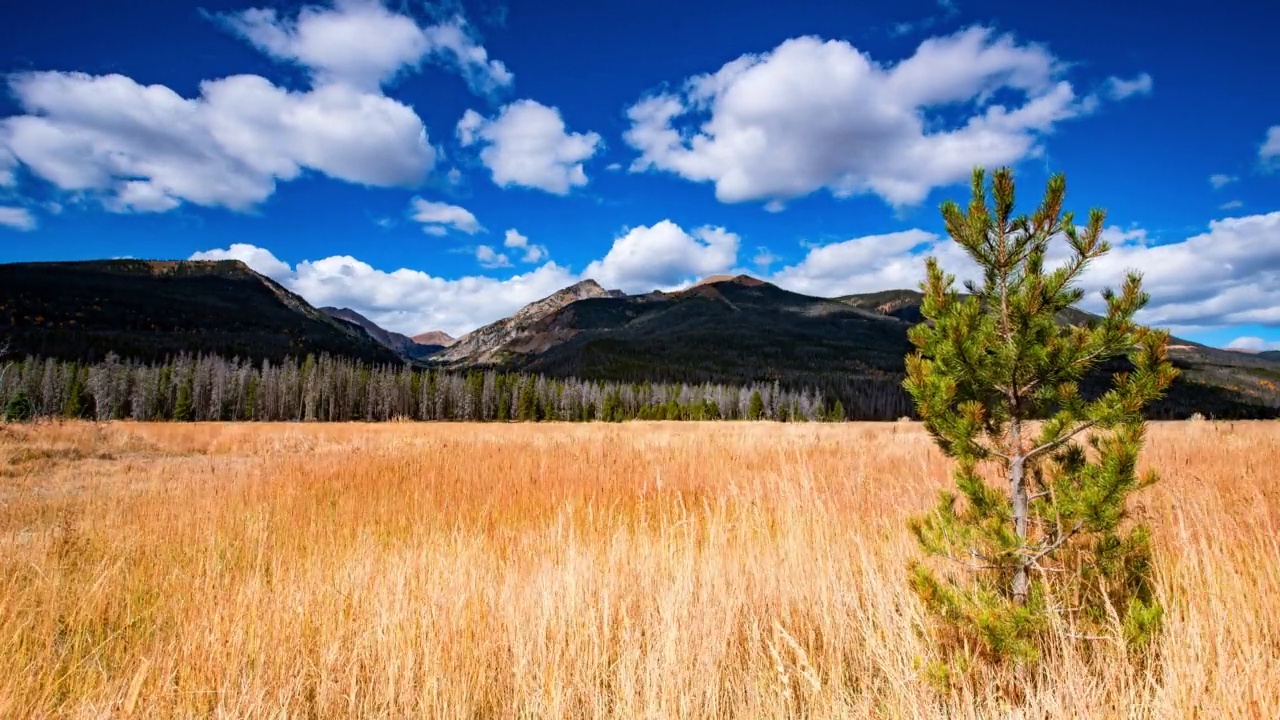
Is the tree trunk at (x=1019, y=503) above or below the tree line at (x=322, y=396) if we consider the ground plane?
above

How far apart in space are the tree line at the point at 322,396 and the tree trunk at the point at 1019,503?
63.8m

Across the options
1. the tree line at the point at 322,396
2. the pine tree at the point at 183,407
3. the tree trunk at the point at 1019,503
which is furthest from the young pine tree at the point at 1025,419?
the pine tree at the point at 183,407

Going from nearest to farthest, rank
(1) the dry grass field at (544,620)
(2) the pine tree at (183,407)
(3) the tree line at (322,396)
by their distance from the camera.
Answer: (1) the dry grass field at (544,620)
(2) the pine tree at (183,407)
(3) the tree line at (322,396)

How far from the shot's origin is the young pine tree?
8.75ft

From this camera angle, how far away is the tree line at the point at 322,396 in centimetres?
7069

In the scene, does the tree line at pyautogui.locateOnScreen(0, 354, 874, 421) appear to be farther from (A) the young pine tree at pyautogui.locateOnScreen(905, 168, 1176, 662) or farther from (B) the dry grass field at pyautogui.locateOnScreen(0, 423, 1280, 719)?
(A) the young pine tree at pyautogui.locateOnScreen(905, 168, 1176, 662)

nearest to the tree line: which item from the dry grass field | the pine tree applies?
the pine tree

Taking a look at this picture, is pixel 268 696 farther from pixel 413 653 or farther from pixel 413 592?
pixel 413 592

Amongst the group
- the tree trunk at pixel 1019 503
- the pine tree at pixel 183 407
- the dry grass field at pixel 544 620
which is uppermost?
the tree trunk at pixel 1019 503

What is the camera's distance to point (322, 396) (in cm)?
8694

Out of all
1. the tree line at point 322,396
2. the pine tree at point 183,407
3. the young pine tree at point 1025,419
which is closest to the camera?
the young pine tree at point 1025,419

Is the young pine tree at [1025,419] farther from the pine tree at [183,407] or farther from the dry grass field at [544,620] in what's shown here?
the pine tree at [183,407]

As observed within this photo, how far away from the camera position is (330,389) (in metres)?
87.3

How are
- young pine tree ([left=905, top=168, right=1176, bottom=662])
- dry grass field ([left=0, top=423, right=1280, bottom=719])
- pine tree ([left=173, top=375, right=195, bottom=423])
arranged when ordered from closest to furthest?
dry grass field ([left=0, top=423, right=1280, bottom=719]) → young pine tree ([left=905, top=168, right=1176, bottom=662]) → pine tree ([left=173, top=375, right=195, bottom=423])
